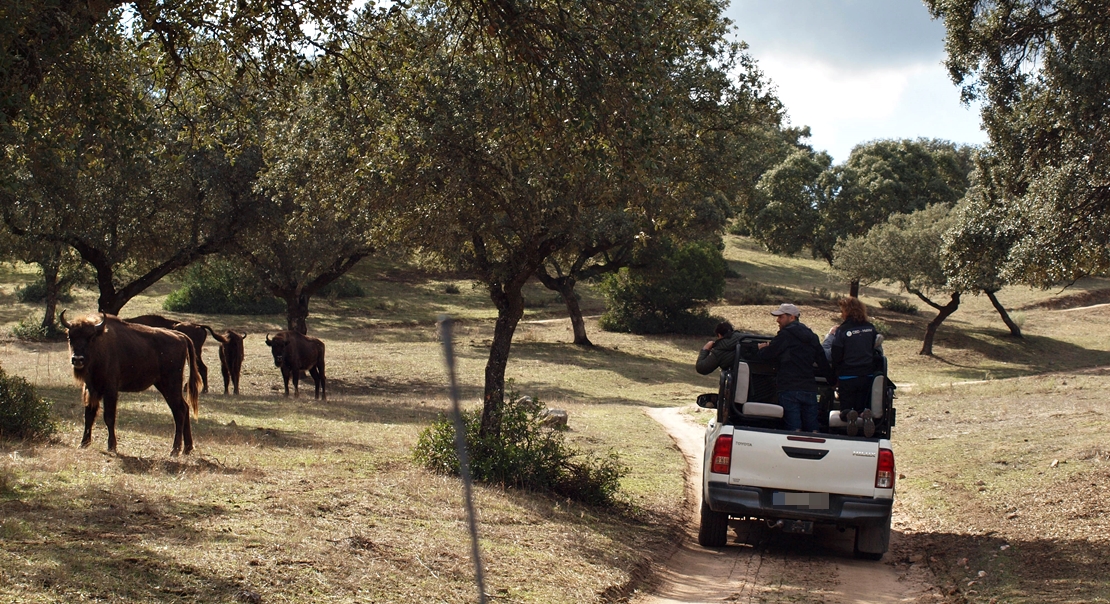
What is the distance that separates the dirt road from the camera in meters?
8.27

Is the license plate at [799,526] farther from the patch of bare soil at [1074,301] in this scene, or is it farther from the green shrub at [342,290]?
the patch of bare soil at [1074,301]

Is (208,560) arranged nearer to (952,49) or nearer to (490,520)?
(490,520)

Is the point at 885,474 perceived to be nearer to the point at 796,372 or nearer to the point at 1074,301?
the point at 796,372

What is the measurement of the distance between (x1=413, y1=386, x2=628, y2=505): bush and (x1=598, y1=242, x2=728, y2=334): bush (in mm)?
31742

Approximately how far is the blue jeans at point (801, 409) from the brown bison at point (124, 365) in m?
7.21

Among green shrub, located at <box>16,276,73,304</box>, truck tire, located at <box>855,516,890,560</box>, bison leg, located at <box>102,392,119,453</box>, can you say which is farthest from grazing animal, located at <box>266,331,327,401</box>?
green shrub, located at <box>16,276,73,304</box>

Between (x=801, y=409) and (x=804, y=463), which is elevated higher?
(x=801, y=409)

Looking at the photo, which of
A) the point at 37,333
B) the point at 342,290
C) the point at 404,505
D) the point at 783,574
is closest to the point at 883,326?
the point at 342,290

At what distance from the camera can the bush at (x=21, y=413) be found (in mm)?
11266

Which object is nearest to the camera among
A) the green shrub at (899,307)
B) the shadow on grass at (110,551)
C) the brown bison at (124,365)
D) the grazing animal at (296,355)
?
the shadow on grass at (110,551)

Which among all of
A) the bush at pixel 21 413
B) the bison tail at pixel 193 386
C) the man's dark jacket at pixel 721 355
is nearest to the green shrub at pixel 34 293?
the bison tail at pixel 193 386

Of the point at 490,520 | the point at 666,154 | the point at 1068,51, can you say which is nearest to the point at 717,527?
the point at 490,520

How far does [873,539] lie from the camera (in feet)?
31.5

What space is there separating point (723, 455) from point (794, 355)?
4.29 ft
